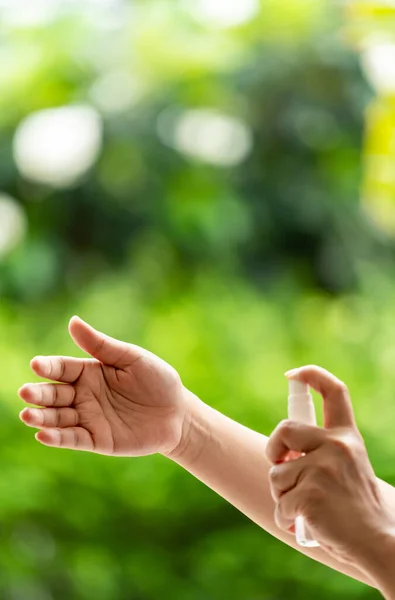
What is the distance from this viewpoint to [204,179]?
2.35m

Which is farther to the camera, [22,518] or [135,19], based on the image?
[135,19]

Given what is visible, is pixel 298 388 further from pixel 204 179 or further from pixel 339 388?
pixel 204 179

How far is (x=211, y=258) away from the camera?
2.29 m

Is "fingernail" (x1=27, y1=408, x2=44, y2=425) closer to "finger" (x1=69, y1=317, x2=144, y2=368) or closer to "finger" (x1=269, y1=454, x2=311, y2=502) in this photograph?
"finger" (x1=69, y1=317, x2=144, y2=368)

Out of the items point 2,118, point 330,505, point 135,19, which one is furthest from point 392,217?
point 330,505

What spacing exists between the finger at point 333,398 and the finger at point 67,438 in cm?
25

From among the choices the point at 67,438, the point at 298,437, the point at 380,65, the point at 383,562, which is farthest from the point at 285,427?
the point at 380,65

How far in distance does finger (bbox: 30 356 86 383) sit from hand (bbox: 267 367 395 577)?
24 centimetres

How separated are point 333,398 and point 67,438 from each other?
0.27 meters

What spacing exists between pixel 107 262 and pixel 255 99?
580 millimetres

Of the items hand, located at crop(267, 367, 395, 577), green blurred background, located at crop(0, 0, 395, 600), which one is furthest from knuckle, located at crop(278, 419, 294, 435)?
green blurred background, located at crop(0, 0, 395, 600)

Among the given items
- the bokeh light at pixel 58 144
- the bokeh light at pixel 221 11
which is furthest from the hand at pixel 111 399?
the bokeh light at pixel 221 11

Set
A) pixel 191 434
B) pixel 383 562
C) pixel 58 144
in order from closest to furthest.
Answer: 1. pixel 383 562
2. pixel 191 434
3. pixel 58 144

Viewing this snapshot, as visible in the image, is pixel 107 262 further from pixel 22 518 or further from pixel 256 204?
pixel 22 518
